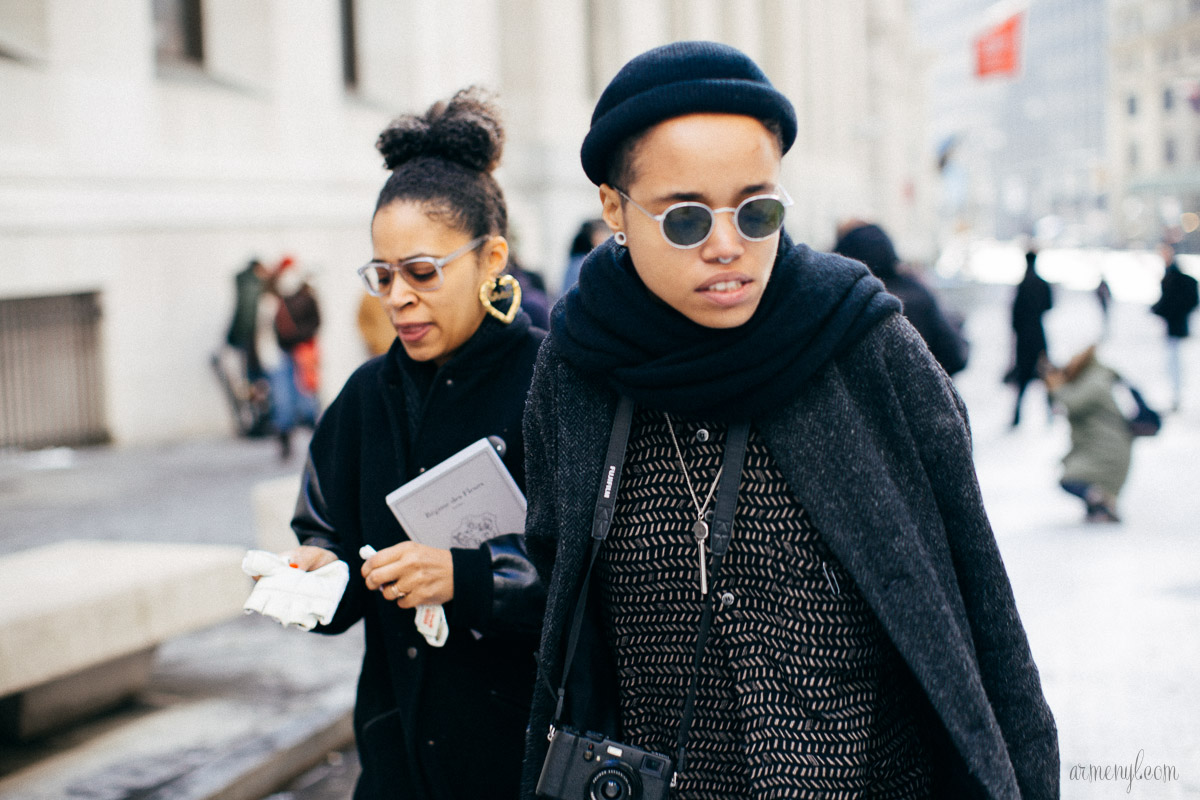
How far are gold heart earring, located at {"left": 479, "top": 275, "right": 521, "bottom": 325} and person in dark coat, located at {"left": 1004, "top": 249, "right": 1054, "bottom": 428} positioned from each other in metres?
11.4

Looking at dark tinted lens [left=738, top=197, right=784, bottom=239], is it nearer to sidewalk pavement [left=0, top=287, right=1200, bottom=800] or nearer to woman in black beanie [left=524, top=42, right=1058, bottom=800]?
woman in black beanie [left=524, top=42, right=1058, bottom=800]

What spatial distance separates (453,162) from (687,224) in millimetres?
1140

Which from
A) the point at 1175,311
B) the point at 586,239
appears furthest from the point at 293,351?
the point at 1175,311

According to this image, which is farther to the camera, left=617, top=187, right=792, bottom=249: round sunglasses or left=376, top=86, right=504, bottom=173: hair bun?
left=376, top=86, right=504, bottom=173: hair bun

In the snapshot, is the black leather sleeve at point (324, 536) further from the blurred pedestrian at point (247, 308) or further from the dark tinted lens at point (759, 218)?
the blurred pedestrian at point (247, 308)

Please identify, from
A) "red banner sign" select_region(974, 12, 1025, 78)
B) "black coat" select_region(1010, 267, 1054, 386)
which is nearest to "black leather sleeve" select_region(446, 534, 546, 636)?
"black coat" select_region(1010, 267, 1054, 386)

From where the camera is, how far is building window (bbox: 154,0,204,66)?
14.0m

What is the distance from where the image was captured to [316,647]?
596 centimetres

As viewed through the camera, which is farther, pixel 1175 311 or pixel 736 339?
pixel 1175 311

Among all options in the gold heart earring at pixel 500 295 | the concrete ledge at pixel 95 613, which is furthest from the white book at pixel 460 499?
the concrete ledge at pixel 95 613

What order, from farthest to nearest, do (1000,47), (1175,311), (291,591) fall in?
1. (1000,47)
2. (1175,311)
3. (291,591)

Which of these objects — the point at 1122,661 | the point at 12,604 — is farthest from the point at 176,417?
the point at 1122,661

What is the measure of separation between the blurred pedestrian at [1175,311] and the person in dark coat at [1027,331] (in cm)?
180

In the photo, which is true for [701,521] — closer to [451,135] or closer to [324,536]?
[324,536]
